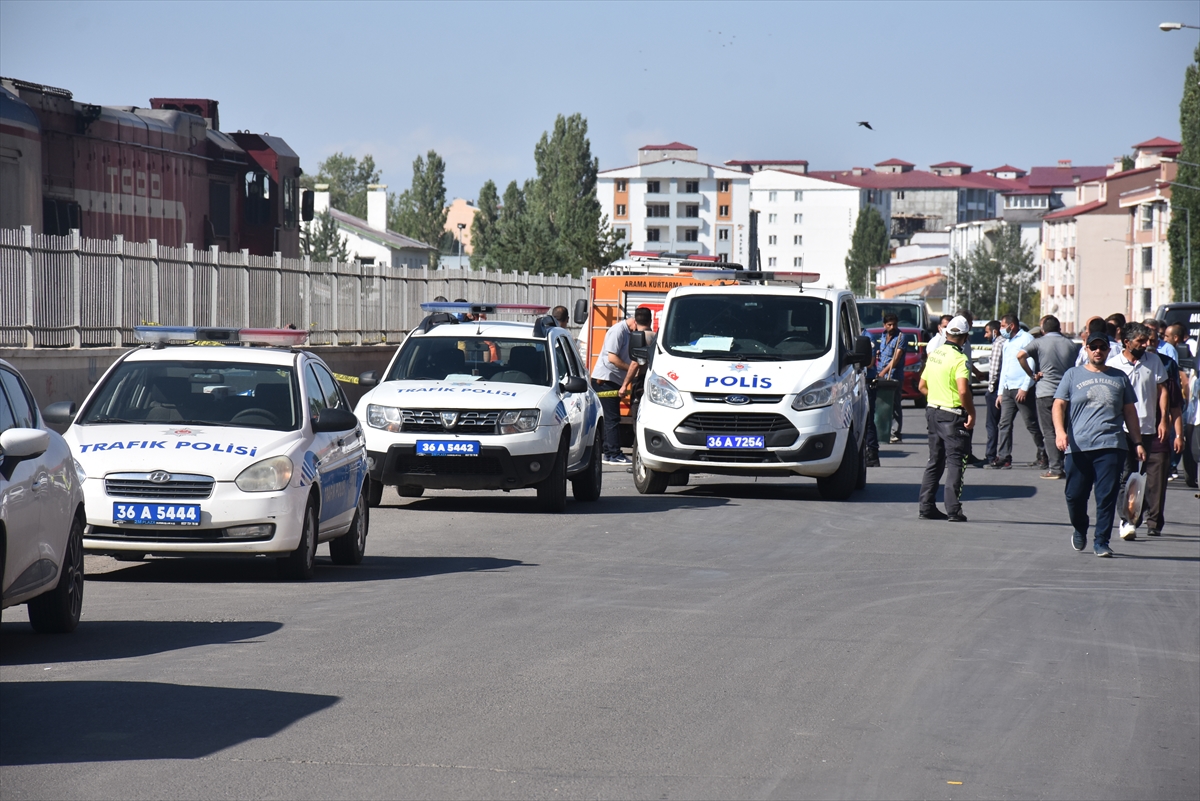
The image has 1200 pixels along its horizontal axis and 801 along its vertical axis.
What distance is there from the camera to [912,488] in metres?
20.2

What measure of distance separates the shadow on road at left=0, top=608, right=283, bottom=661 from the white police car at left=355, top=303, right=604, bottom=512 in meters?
6.01

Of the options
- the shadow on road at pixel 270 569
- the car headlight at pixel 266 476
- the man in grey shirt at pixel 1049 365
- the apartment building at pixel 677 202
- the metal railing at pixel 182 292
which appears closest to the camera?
the car headlight at pixel 266 476

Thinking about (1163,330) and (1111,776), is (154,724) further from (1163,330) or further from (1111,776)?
(1163,330)

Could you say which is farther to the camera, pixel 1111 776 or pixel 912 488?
pixel 912 488

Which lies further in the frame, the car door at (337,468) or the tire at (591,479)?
the tire at (591,479)

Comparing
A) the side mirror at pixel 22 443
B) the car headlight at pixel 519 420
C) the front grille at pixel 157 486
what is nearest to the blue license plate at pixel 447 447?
the car headlight at pixel 519 420

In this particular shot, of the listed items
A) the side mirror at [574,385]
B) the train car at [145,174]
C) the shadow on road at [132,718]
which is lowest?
the shadow on road at [132,718]

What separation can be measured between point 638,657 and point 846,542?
20.4ft

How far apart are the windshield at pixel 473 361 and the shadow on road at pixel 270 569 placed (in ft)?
13.2

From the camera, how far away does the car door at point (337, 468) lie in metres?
11.6

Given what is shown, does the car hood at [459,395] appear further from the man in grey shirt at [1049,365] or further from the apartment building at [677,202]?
the apartment building at [677,202]

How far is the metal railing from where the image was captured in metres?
20.8

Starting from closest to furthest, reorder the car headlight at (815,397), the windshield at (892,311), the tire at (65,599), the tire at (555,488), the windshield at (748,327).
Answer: the tire at (65,599) < the tire at (555,488) < the car headlight at (815,397) < the windshield at (748,327) < the windshield at (892,311)

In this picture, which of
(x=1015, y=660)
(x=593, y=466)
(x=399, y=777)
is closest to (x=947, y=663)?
(x=1015, y=660)
